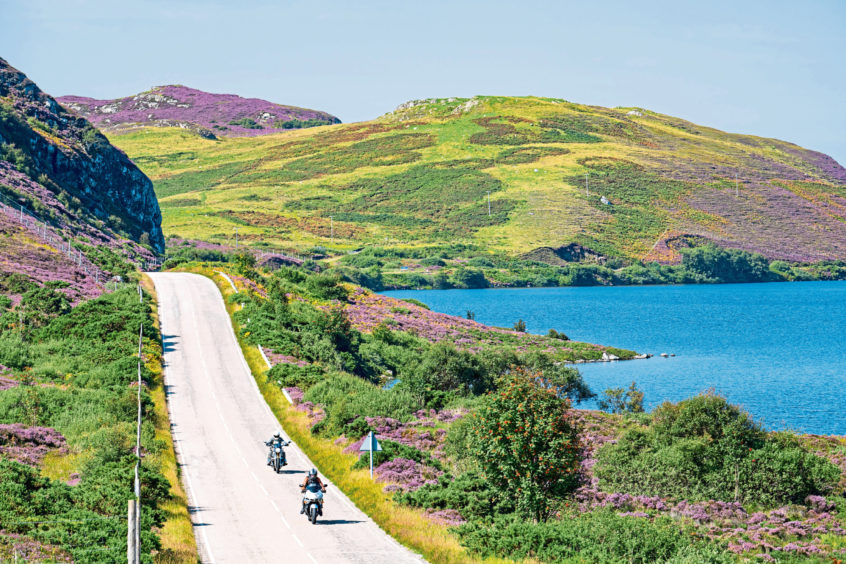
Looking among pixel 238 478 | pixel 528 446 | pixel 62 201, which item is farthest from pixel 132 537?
pixel 62 201

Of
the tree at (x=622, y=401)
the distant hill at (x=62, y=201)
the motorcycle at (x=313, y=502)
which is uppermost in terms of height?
the distant hill at (x=62, y=201)

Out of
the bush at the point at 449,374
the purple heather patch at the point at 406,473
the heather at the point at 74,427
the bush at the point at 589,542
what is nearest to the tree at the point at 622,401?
the bush at the point at 449,374

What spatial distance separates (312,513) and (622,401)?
130 feet

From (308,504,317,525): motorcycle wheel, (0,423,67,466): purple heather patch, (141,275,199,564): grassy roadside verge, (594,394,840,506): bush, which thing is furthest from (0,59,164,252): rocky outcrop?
(308,504,317,525): motorcycle wheel

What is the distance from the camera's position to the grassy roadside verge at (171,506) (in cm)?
2322

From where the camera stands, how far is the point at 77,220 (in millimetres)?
98438

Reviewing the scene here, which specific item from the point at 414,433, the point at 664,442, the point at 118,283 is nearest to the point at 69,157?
the point at 118,283

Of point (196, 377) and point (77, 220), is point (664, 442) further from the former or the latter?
point (77, 220)

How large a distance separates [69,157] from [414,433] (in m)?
90.2

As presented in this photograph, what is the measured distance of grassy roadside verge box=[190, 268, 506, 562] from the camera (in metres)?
24.8

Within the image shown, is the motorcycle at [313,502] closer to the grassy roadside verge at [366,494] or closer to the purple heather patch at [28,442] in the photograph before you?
the grassy roadside verge at [366,494]

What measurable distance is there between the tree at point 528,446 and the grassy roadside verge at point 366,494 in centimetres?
277

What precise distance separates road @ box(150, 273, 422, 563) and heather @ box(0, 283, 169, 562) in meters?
1.85

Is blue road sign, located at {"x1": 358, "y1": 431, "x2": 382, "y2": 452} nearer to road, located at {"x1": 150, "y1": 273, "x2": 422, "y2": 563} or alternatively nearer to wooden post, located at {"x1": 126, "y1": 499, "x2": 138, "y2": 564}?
road, located at {"x1": 150, "y1": 273, "x2": 422, "y2": 563}
